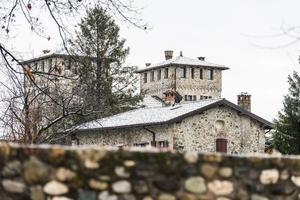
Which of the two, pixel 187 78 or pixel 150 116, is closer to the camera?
pixel 150 116

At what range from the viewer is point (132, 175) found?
7234 millimetres

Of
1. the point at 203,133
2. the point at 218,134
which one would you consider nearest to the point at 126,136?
the point at 203,133

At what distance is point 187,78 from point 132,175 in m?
86.7

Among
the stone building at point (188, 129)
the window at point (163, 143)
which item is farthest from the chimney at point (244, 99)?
the window at point (163, 143)

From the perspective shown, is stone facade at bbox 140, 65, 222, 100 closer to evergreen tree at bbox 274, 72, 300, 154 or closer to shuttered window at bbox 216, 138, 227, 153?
evergreen tree at bbox 274, 72, 300, 154

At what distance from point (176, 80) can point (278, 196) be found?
85.9 metres

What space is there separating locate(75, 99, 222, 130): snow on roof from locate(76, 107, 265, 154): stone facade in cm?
38

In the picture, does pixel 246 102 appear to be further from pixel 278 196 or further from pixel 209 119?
pixel 278 196

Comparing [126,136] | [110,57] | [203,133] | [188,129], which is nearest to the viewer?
[188,129]

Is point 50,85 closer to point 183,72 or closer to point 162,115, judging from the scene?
point 162,115

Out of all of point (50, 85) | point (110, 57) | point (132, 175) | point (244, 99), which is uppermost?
point (110, 57)

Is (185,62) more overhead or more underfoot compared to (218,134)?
more overhead

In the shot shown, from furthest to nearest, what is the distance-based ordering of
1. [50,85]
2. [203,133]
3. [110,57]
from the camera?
[110,57], [203,133], [50,85]

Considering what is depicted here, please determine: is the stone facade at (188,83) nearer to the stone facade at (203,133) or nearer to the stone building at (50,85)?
the stone facade at (203,133)
